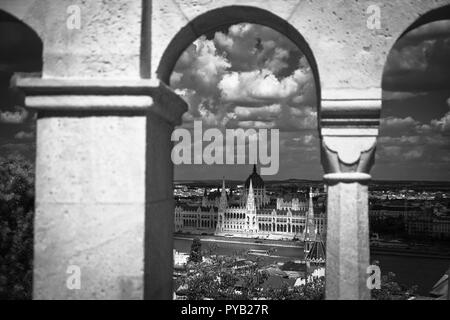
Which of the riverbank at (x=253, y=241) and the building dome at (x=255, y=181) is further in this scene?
the building dome at (x=255, y=181)

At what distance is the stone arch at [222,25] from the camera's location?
11.4ft

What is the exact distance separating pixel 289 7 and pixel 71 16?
5.61 feet

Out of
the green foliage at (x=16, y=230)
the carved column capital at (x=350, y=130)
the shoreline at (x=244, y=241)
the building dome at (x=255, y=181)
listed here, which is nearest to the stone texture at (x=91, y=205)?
the carved column capital at (x=350, y=130)

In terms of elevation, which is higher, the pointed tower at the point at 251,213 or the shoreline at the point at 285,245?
the pointed tower at the point at 251,213

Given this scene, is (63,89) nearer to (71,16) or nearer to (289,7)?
(71,16)

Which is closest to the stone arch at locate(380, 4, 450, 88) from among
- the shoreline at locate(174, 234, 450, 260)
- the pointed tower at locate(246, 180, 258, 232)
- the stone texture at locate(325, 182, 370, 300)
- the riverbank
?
the stone texture at locate(325, 182, 370, 300)

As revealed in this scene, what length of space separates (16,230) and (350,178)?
10644 millimetres

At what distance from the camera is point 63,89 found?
3.20 meters

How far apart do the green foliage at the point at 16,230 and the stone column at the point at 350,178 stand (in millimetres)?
8738

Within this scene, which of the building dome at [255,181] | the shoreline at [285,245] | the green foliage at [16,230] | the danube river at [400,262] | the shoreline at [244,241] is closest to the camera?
the green foliage at [16,230]

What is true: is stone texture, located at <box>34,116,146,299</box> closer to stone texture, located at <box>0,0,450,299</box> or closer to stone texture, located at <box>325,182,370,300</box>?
stone texture, located at <box>0,0,450,299</box>

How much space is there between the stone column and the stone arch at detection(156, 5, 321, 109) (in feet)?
0.94

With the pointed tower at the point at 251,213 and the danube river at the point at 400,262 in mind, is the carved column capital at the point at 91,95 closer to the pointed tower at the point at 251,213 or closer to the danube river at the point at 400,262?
the danube river at the point at 400,262
